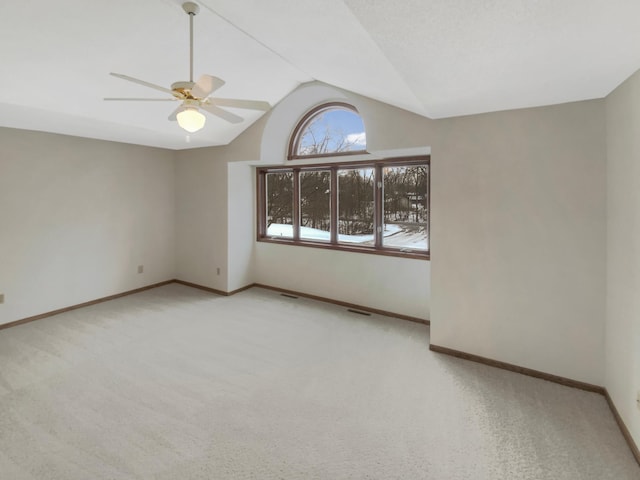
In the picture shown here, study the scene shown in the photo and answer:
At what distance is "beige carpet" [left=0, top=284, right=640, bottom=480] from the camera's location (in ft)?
6.04

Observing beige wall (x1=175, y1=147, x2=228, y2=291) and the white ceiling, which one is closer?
the white ceiling

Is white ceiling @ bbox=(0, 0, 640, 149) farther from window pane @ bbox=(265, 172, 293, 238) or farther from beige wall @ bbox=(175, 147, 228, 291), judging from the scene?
window pane @ bbox=(265, 172, 293, 238)

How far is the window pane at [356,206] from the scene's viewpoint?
430 cm

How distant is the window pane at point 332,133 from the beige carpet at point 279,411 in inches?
92.1

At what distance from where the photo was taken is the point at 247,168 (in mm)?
5059

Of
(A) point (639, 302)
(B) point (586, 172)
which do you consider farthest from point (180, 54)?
(A) point (639, 302)

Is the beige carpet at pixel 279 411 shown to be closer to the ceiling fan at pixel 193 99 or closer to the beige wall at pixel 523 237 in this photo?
the beige wall at pixel 523 237

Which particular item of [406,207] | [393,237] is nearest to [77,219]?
[393,237]

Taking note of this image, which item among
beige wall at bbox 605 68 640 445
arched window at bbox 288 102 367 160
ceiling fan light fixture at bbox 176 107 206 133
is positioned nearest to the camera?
beige wall at bbox 605 68 640 445

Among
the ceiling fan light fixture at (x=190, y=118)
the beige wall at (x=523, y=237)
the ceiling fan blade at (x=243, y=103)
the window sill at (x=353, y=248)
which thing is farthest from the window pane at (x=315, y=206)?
the ceiling fan light fixture at (x=190, y=118)

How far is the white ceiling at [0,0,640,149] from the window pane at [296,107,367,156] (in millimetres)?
1088

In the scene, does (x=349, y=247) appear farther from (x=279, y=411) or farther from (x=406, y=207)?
(x=279, y=411)

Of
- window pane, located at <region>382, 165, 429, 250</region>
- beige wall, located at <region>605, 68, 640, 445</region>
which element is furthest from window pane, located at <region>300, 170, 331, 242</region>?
beige wall, located at <region>605, 68, 640, 445</region>

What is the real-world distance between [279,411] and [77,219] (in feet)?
12.3
